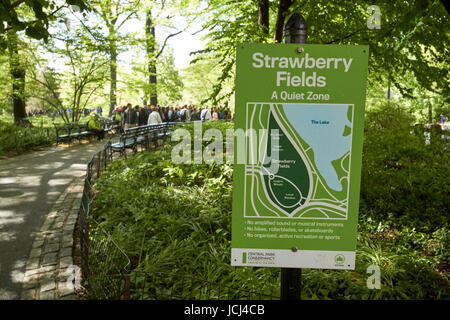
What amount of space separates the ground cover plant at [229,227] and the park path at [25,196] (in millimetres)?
1171

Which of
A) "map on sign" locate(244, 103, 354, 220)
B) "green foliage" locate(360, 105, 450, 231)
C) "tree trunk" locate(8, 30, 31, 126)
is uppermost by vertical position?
"tree trunk" locate(8, 30, 31, 126)

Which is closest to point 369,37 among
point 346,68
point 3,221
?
point 346,68

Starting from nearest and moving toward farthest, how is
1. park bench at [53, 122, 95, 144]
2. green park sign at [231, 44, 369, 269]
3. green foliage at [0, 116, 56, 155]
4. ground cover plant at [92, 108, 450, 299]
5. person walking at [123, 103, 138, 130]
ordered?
green park sign at [231, 44, 369, 269], ground cover plant at [92, 108, 450, 299], green foliage at [0, 116, 56, 155], park bench at [53, 122, 95, 144], person walking at [123, 103, 138, 130]

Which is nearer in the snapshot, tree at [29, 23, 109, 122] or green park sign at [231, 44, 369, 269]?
green park sign at [231, 44, 369, 269]

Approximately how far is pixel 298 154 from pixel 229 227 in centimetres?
353

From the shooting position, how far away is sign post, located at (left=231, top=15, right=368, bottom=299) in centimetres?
198

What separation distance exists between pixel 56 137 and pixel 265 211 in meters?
16.4

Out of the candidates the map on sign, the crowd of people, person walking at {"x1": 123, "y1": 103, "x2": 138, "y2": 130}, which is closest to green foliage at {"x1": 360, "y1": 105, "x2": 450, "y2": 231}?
the crowd of people

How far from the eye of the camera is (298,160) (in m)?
2.06

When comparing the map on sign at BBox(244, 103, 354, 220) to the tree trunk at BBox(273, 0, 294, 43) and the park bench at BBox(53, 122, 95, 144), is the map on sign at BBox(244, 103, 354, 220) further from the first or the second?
the park bench at BBox(53, 122, 95, 144)

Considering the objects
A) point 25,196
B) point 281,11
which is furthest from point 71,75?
point 281,11

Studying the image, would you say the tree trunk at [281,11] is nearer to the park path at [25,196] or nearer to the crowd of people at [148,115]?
the crowd of people at [148,115]

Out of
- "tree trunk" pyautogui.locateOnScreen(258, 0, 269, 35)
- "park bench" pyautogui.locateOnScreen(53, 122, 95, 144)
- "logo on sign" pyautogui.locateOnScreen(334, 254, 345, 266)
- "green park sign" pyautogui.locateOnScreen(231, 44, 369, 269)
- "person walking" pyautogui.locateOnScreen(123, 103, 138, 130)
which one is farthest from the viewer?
"person walking" pyautogui.locateOnScreen(123, 103, 138, 130)

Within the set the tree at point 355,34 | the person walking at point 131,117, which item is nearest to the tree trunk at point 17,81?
the person walking at point 131,117
